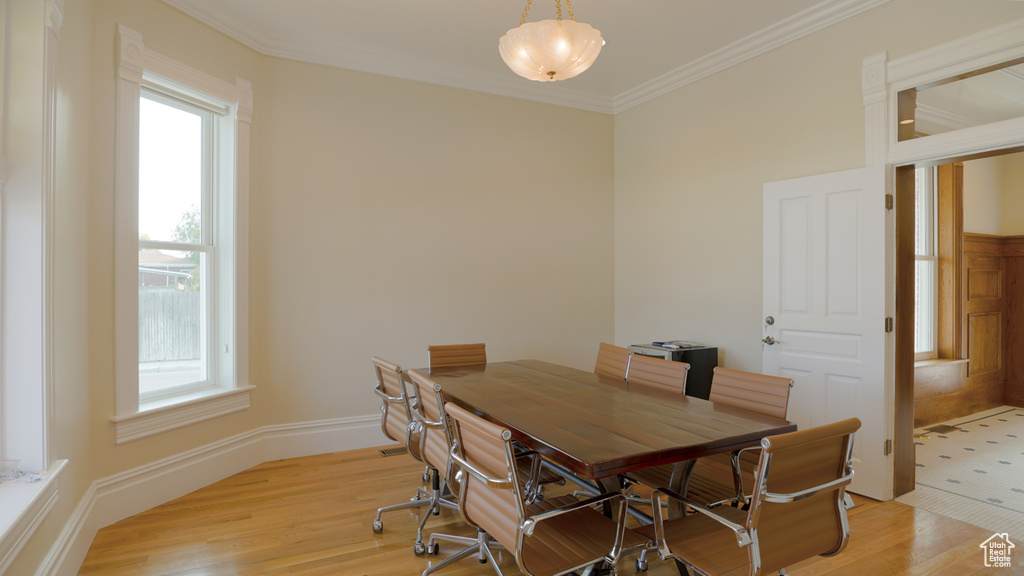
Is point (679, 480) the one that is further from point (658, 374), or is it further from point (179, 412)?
point (179, 412)

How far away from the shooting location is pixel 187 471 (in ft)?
12.1

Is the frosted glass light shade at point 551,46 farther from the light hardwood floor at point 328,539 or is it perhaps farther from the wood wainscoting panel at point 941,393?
the wood wainscoting panel at point 941,393

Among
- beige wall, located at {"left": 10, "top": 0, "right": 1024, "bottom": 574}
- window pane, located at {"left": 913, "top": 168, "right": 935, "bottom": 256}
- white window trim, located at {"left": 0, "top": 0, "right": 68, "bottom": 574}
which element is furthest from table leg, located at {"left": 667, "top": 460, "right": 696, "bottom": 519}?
window pane, located at {"left": 913, "top": 168, "right": 935, "bottom": 256}

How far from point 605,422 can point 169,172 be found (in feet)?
11.1

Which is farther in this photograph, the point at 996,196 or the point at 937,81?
the point at 996,196

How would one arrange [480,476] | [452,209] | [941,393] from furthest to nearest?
1. [941,393]
2. [452,209]
3. [480,476]

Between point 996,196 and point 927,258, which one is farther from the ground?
point 996,196

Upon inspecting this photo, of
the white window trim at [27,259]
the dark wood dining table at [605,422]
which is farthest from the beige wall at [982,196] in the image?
the white window trim at [27,259]

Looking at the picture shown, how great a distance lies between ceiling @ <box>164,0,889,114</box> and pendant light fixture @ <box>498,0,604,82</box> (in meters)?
1.18

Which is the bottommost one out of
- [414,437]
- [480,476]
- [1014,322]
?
[414,437]

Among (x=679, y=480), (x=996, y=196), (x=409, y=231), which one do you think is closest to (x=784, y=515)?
(x=679, y=480)

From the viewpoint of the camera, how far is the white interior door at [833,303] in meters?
3.52

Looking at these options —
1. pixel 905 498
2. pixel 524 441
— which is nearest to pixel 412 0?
pixel 524 441

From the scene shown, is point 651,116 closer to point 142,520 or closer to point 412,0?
point 412,0
